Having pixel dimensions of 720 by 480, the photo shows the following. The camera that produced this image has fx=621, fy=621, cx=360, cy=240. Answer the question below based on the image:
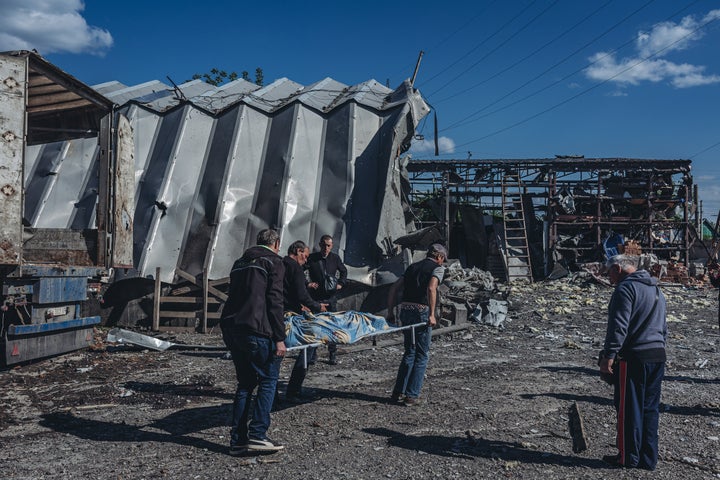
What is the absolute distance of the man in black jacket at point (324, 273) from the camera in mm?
7445

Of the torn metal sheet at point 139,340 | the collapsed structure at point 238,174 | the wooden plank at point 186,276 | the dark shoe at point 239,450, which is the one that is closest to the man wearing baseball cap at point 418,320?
the dark shoe at point 239,450

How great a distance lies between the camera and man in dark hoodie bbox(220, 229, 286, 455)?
455 centimetres

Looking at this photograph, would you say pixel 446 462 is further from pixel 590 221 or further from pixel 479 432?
pixel 590 221

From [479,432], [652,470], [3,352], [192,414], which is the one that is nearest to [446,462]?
[479,432]

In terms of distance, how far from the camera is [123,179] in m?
8.30

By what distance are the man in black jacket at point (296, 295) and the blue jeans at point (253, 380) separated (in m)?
1.11

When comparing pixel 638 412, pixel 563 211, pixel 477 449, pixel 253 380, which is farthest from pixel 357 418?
pixel 563 211

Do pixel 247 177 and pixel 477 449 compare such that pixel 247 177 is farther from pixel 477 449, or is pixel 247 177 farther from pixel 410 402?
pixel 477 449

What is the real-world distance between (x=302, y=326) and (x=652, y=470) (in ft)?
9.70

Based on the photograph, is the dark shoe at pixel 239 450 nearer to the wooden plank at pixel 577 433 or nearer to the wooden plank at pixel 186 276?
the wooden plank at pixel 577 433

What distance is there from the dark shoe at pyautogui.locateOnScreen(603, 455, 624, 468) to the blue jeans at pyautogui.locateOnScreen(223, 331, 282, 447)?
8.18 ft

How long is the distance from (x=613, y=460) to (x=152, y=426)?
148 inches

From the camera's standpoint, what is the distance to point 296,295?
5.86 metres

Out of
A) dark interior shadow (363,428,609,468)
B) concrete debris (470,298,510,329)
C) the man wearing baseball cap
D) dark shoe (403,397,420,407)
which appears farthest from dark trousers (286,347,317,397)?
concrete debris (470,298,510,329)
